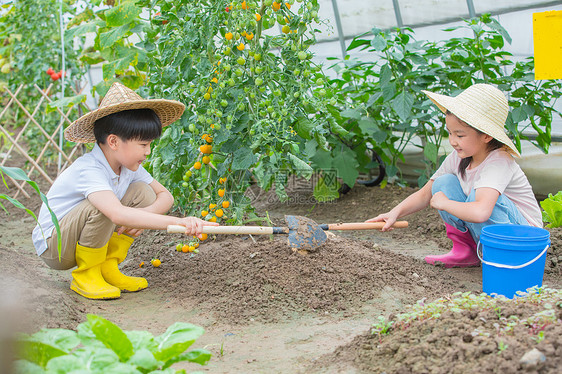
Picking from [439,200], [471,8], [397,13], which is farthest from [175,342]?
[397,13]

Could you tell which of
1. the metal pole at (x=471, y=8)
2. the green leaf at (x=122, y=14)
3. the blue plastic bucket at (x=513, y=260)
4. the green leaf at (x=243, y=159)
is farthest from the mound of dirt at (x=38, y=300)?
the metal pole at (x=471, y=8)

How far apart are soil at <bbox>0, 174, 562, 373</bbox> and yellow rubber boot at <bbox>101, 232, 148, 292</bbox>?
0.05 meters

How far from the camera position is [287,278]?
2197 millimetres

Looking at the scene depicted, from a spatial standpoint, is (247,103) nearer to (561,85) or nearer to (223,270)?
(223,270)

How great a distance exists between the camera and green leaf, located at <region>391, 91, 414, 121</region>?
313cm

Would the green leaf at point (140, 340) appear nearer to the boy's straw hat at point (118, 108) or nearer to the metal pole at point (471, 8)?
the boy's straw hat at point (118, 108)

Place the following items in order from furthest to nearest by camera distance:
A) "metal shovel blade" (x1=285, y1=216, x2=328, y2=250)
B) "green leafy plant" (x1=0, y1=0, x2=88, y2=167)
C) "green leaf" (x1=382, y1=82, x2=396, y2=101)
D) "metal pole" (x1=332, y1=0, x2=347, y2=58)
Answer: "green leafy plant" (x1=0, y1=0, x2=88, y2=167)
"metal pole" (x1=332, y1=0, x2=347, y2=58)
"green leaf" (x1=382, y1=82, x2=396, y2=101)
"metal shovel blade" (x1=285, y1=216, x2=328, y2=250)

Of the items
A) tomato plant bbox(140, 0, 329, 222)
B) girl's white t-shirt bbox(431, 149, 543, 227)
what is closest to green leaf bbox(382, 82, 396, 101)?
tomato plant bbox(140, 0, 329, 222)

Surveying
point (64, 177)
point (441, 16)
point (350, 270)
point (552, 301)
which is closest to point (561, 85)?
point (441, 16)

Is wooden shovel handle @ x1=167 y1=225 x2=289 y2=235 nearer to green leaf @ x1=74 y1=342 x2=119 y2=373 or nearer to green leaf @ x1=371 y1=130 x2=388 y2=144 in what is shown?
green leaf @ x1=74 y1=342 x2=119 y2=373

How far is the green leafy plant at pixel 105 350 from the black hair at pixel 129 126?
107 centimetres

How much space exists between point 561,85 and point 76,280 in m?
2.70

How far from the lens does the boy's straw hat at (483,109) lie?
2178 millimetres

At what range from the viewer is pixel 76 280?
7.49 ft
